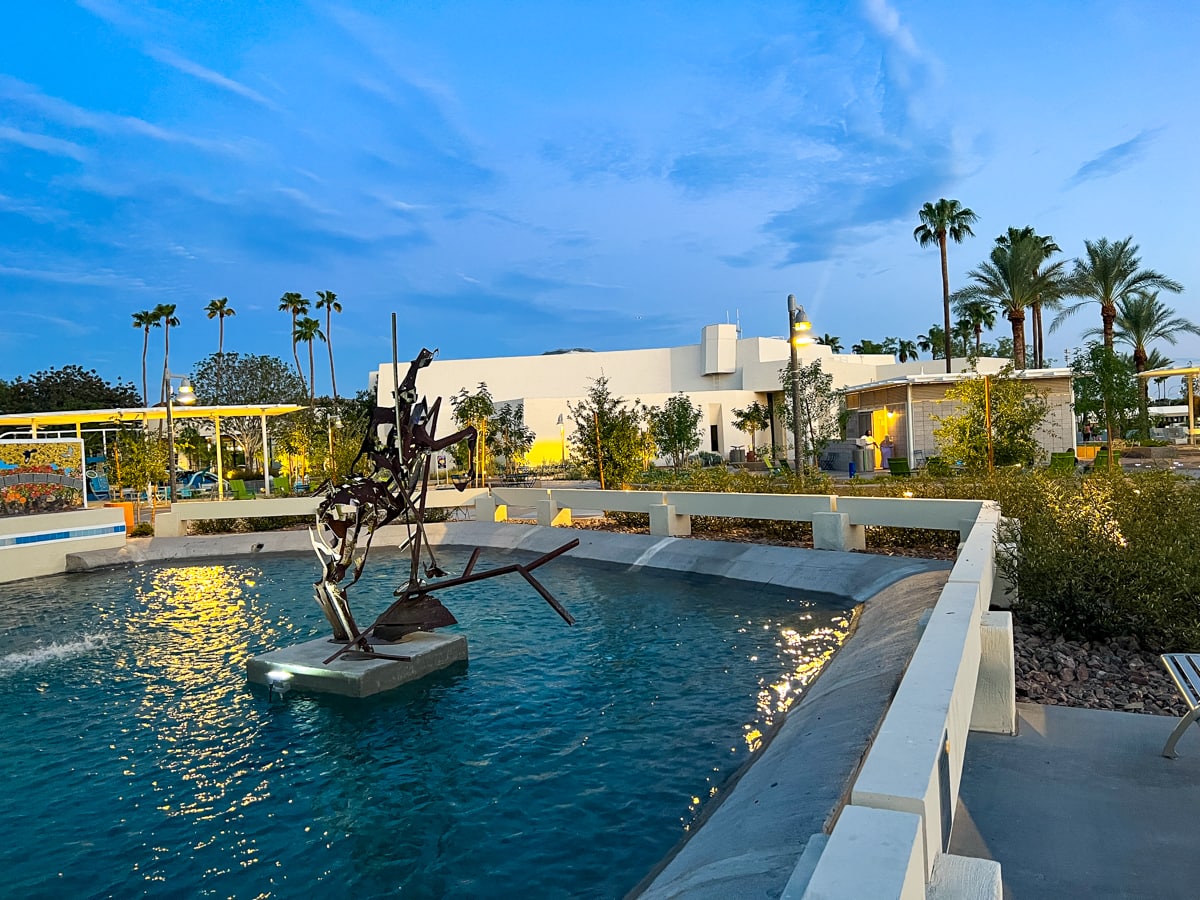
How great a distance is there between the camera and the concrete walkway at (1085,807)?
10.6ft

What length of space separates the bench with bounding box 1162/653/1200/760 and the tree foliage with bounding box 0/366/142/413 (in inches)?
2240

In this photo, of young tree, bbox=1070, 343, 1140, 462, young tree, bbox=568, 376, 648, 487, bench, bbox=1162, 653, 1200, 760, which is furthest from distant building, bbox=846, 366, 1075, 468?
bench, bbox=1162, 653, 1200, 760

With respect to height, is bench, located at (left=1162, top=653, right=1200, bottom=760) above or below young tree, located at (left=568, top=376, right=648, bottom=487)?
below

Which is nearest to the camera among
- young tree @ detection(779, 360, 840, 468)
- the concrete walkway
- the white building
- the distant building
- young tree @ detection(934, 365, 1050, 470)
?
the concrete walkway

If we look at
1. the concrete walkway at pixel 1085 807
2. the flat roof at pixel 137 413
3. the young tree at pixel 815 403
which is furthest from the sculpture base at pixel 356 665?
the young tree at pixel 815 403

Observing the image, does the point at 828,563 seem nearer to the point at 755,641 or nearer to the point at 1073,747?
the point at 755,641

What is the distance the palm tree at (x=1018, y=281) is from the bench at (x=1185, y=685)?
35826 millimetres

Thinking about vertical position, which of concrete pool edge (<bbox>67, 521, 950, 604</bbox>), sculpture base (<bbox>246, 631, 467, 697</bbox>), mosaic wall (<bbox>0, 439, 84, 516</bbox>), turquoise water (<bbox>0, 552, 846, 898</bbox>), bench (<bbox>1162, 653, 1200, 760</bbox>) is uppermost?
mosaic wall (<bbox>0, 439, 84, 516</bbox>)

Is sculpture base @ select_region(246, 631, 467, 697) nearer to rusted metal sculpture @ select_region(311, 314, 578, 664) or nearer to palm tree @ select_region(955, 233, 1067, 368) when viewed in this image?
rusted metal sculpture @ select_region(311, 314, 578, 664)

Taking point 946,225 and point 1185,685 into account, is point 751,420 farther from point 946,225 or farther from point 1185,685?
point 1185,685

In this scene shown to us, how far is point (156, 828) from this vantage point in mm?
5164

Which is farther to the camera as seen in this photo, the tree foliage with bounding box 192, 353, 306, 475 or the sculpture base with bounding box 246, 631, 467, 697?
the tree foliage with bounding box 192, 353, 306, 475

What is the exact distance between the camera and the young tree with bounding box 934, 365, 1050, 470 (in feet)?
55.1

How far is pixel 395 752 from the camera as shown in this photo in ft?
20.7
